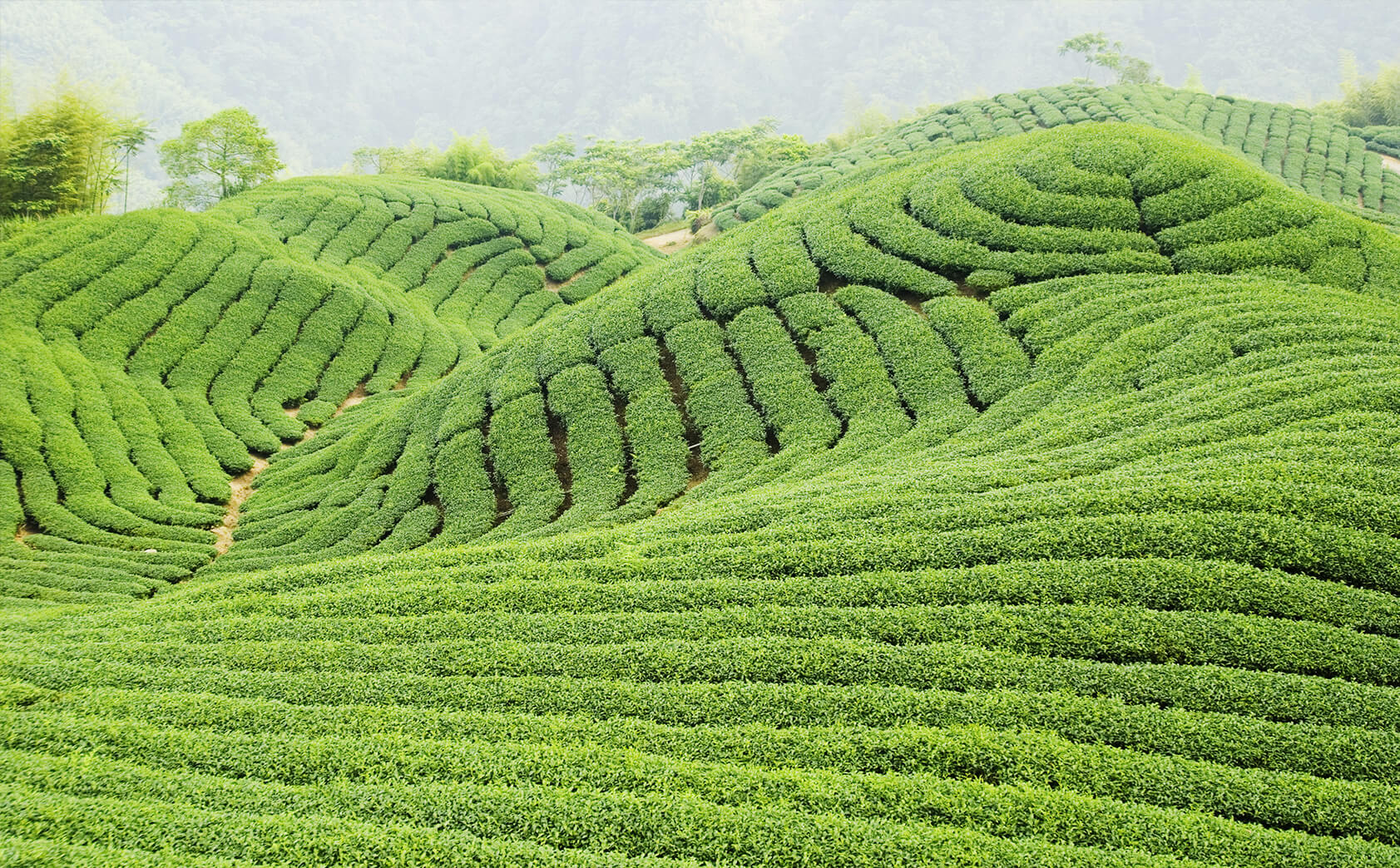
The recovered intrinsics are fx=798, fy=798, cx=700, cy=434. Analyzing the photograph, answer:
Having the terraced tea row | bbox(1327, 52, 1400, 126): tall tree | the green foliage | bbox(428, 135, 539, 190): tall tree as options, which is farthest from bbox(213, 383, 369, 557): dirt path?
bbox(1327, 52, 1400, 126): tall tree

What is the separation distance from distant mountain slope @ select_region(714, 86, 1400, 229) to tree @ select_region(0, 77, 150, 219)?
2403cm

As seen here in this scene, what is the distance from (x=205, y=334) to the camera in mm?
24500

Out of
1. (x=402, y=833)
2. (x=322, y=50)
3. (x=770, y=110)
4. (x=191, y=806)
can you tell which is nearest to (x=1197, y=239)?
(x=402, y=833)

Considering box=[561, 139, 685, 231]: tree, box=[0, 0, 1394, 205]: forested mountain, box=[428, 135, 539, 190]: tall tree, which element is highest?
box=[0, 0, 1394, 205]: forested mountain

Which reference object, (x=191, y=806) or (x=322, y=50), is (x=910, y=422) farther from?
(x=322, y=50)

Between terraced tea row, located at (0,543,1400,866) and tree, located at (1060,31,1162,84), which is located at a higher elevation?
tree, located at (1060,31,1162,84)

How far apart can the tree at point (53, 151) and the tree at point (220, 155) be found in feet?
14.9

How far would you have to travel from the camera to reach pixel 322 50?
588 ft

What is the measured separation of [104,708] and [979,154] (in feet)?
71.2

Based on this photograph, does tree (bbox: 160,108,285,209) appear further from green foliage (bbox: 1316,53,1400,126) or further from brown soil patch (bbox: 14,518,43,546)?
green foliage (bbox: 1316,53,1400,126)

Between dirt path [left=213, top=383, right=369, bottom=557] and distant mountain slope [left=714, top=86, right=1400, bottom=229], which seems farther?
distant mountain slope [left=714, top=86, right=1400, bottom=229]

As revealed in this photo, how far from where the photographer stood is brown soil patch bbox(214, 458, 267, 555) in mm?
18250

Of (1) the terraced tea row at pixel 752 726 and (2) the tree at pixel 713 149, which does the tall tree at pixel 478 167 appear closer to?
(2) the tree at pixel 713 149

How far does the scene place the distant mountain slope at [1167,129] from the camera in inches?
1587
